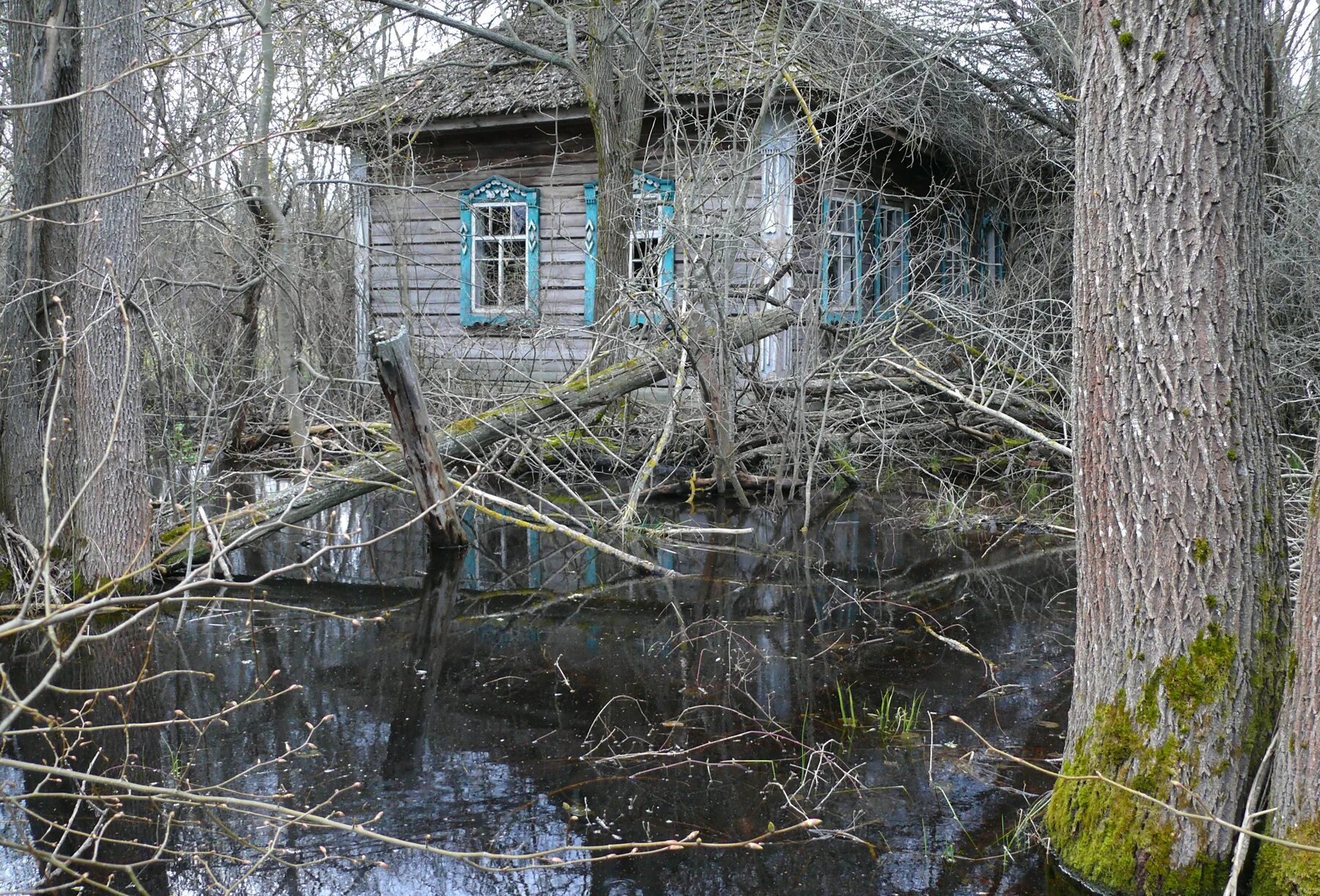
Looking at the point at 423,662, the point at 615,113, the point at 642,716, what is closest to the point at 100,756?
the point at 423,662

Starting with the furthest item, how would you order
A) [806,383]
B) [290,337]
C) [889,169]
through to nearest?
1. [889,169]
2. [290,337]
3. [806,383]

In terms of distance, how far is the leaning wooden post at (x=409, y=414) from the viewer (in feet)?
23.2

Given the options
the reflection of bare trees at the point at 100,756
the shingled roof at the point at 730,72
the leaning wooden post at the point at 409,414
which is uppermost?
the shingled roof at the point at 730,72

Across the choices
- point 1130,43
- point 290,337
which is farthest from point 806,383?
point 1130,43

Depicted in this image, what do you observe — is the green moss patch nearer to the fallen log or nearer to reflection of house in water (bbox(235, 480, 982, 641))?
reflection of house in water (bbox(235, 480, 982, 641))

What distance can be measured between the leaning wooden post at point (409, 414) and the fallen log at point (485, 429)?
0.95 feet

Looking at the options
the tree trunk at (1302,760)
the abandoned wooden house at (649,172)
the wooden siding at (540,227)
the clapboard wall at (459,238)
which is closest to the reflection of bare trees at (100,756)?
the tree trunk at (1302,760)

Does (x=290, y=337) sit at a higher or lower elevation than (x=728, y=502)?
higher

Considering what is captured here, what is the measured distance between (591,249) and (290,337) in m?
3.58

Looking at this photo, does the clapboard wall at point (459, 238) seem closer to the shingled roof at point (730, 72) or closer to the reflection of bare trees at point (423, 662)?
the shingled roof at point (730, 72)

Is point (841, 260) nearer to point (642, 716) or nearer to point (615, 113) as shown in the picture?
point (615, 113)

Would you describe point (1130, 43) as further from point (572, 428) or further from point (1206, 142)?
point (572, 428)

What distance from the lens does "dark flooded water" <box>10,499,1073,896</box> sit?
3588 mm

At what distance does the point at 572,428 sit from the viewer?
9469 millimetres
